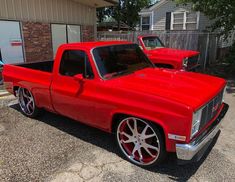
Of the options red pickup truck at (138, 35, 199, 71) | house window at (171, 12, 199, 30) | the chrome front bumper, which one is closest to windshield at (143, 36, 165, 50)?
red pickup truck at (138, 35, 199, 71)

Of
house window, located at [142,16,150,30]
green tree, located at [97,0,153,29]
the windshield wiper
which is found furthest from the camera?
green tree, located at [97,0,153,29]

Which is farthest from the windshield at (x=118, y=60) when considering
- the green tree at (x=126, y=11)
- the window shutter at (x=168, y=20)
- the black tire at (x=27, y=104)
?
the green tree at (x=126, y=11)

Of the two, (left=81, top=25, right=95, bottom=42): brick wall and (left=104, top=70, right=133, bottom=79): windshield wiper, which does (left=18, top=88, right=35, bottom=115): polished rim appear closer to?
(left=104, top=70, right=133, bottom=79): windshield wiper

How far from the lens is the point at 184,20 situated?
1795cm

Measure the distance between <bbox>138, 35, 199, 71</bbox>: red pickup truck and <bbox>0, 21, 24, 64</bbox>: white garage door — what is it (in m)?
5.28

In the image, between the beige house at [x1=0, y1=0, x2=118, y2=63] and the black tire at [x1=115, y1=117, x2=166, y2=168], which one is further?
the beige house at [x1=0, y1=0, x2=118, y2=63]

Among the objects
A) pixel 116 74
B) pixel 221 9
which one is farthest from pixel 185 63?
pixel 116 74

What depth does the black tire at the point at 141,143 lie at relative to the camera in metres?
3.09

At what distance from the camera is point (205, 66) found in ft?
39.9

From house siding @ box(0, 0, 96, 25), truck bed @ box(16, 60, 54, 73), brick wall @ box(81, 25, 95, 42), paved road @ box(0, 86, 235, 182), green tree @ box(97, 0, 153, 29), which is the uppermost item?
green tree @ box(97, 0, 153, 29)

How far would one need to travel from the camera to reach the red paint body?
2809 millimetres

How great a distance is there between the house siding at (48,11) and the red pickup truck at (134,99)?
5.92m

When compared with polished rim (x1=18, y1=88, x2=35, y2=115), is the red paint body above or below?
above

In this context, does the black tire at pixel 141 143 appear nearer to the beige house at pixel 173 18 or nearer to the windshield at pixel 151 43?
the windshield at pixel 151 43
